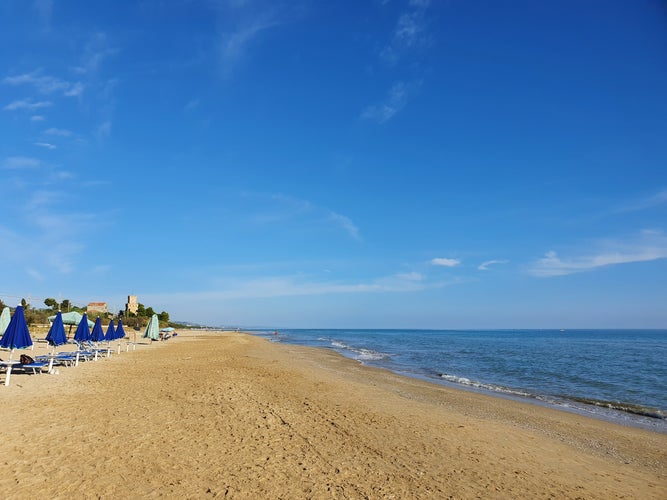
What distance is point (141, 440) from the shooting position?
7.64 m

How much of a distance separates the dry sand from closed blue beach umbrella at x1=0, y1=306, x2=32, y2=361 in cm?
122

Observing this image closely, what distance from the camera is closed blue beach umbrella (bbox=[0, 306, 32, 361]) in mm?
13289

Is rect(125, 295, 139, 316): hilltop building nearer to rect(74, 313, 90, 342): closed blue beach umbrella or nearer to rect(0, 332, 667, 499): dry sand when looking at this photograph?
rect(74, 313, 90, 342): closed blue beach umbrella

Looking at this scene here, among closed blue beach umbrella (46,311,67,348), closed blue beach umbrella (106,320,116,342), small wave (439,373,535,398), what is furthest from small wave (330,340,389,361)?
closed blue beach umbrella (46,311,67,348)

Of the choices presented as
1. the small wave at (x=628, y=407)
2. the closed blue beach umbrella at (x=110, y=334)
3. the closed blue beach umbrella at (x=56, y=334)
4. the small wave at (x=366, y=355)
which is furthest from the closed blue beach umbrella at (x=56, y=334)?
the small wave at (x=628, y=407)

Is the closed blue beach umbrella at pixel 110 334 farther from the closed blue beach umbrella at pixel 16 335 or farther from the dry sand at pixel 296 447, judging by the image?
the closed blue beach umbrella at pixel 16 335

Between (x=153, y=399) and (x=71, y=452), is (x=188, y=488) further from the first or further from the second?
(x=153, y=399)

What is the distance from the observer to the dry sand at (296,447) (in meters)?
5.89

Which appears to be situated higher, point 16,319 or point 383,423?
point 16,319

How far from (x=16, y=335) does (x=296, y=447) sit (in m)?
11.4

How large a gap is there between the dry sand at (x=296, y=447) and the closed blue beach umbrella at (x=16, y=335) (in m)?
1.22

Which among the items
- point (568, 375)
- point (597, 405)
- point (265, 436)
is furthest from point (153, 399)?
point (568, 375)

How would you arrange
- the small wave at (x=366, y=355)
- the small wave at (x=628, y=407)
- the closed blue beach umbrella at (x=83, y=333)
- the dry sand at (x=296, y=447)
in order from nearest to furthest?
the dry sand at (x=296, y=447)
the small wave at (x=628, y=407)
the closed blue beach umbrella at (x=83, y=333)
the small wave at (x=366, y=355)

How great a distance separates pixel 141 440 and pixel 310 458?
3.28 metres
